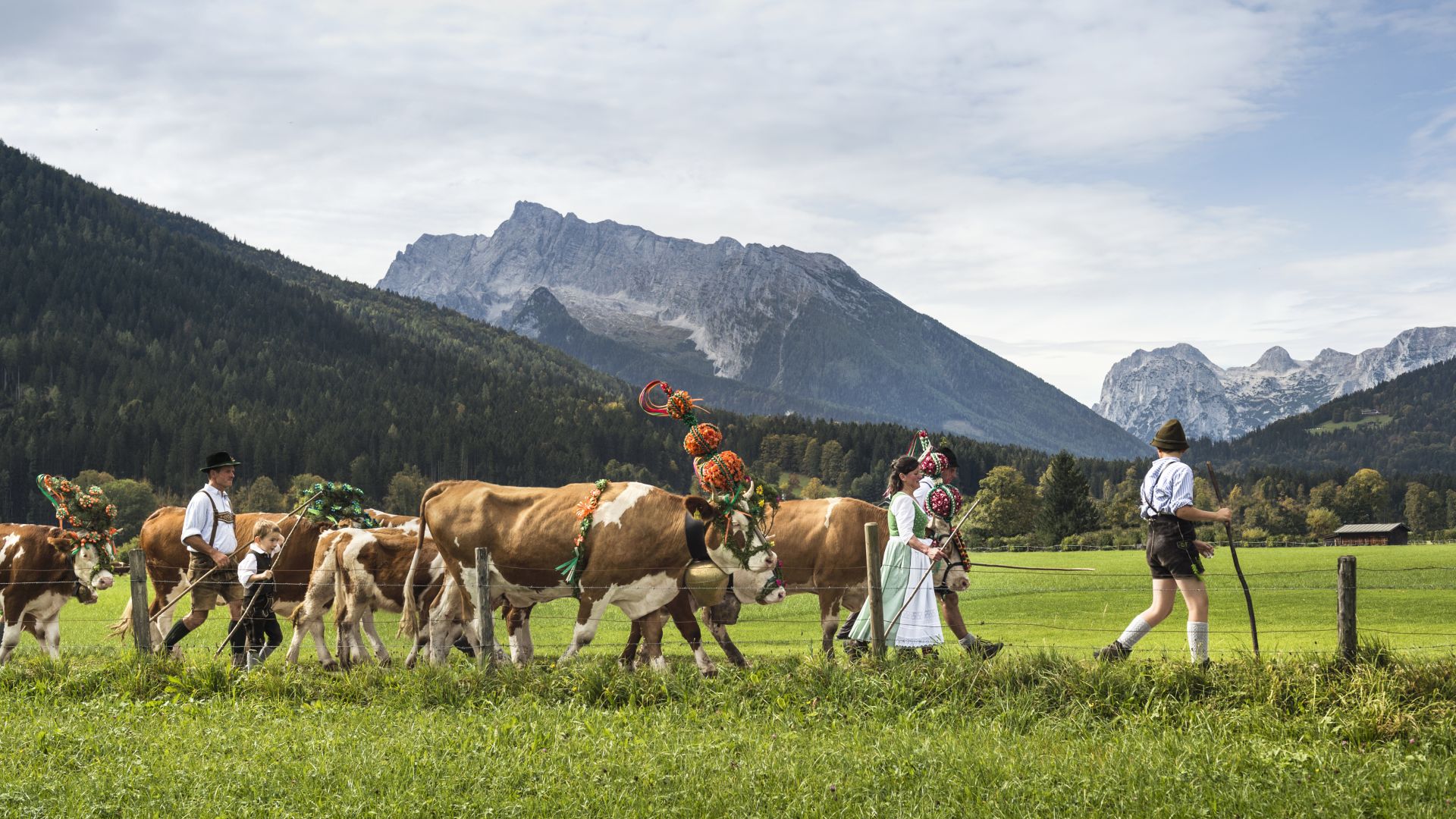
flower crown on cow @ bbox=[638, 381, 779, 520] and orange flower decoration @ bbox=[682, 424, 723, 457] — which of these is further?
orange flower decoration @ bbox=[682, 424, 723, 457]

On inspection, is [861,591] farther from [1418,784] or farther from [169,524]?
[169,524]

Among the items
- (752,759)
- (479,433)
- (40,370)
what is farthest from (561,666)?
(40,370)

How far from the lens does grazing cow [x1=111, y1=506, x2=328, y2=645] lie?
1606 cm

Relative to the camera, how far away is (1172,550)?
37.2 ft

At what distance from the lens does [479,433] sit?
487 ft

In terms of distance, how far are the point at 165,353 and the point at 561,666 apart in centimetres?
20992

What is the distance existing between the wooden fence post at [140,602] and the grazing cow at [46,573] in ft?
9.25

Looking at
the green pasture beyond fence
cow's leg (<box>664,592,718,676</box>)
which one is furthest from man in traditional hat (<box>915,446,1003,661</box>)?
cow's leg (<box>664,592,718,676</box>)

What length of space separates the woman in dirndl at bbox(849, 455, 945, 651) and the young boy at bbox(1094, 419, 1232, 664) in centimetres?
171

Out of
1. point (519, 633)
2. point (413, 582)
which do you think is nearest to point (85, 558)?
point (413, 582)

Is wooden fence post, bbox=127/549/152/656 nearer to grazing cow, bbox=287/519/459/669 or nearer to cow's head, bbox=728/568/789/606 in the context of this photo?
grazing cow, bbox=287/519/459/669

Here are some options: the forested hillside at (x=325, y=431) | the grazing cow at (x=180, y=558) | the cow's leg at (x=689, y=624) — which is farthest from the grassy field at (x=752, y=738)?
the forested hillside at (x=325, y=431)

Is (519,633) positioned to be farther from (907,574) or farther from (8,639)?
(8,639)

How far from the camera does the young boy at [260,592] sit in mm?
14109
